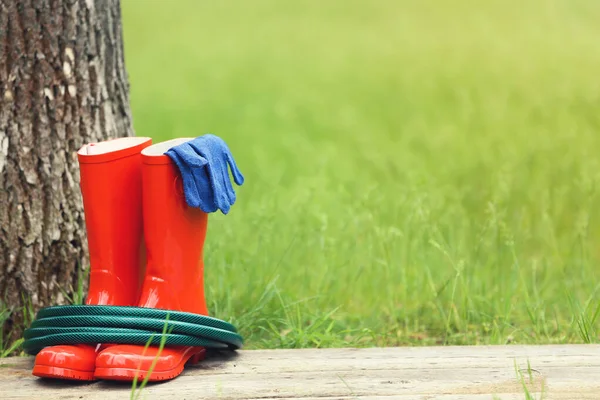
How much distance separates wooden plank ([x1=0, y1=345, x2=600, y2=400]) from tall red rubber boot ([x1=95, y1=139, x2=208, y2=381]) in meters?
0.06

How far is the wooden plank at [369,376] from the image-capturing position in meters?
1.84

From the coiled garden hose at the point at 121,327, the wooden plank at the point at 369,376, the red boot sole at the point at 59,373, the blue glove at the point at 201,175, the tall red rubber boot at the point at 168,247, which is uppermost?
the blue glove at the point at 201,175

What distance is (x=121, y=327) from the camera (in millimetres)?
1932

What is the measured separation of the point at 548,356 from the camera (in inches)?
83.5

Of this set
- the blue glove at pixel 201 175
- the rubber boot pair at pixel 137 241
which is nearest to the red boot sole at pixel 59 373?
the rubber boot pair at pixel 137 241

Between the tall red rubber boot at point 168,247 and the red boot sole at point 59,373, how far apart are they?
3.6 inches

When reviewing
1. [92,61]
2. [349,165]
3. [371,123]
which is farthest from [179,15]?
[92,61]

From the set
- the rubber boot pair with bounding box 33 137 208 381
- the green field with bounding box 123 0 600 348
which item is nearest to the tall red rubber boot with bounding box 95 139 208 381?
the rubber boot pair with bounding box 33 137 208 381

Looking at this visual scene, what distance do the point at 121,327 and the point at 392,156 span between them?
3.20 metres

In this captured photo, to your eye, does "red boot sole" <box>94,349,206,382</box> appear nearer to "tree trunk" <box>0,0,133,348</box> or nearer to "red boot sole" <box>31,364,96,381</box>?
"red boot sole" <box>31,364,96,381</box>

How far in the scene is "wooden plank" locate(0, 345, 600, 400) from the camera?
1.84 m

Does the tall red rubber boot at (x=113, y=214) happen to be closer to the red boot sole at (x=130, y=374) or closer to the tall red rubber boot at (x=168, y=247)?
the tall red rubber boot at (x=168, y=247)

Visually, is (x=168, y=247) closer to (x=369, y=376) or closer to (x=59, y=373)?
(x=59, y=373)

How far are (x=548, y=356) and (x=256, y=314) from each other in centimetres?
101
